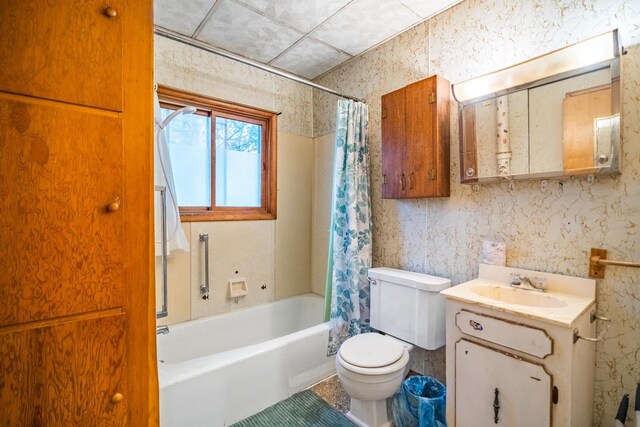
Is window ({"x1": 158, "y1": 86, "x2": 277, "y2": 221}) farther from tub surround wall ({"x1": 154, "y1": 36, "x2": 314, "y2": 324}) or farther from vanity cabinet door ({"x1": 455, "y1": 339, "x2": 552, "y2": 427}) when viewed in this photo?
vanity cabinet door ({"x1": 455, "y1": 339, "x2": 552, "y2": 427})

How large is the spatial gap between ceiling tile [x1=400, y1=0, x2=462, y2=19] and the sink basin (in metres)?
1.73

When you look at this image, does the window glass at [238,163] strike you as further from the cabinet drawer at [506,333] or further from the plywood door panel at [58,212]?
the cabinet drawer at [506,333]

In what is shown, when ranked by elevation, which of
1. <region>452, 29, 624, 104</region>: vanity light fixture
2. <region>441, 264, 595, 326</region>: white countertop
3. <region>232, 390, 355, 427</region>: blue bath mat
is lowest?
<region>232, 390, 355, 427</region>: blue bath mat

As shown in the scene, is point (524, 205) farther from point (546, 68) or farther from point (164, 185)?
point (164, 185)

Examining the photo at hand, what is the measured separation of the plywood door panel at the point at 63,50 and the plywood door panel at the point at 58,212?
0.05m

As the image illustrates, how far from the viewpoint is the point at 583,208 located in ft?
4.61

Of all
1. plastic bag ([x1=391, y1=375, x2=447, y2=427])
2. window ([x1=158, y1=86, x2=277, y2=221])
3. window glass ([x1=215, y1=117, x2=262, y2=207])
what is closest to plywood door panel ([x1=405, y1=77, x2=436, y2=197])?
plastic bag ([x1=391, y1=375, x2=447, y2=427])

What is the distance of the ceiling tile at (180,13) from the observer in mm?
1840

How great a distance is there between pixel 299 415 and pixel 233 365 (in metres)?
0.52

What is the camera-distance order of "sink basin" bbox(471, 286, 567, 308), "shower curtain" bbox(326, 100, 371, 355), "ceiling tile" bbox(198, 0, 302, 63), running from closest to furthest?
"sink basin" bbox(471, 286, 567, 308)
"ceiling tile" bbox(198, 0, 302, 63)
"shower curtain" bbox(326, 100, 371, 355)

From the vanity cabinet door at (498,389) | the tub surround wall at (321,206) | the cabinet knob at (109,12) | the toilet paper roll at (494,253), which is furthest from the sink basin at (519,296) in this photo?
the cabinet knob at (109,12)

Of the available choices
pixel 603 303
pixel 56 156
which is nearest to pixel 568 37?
pixel 603 303

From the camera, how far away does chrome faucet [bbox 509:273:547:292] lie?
4.91ft

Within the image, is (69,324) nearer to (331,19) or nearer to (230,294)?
(230,294)
